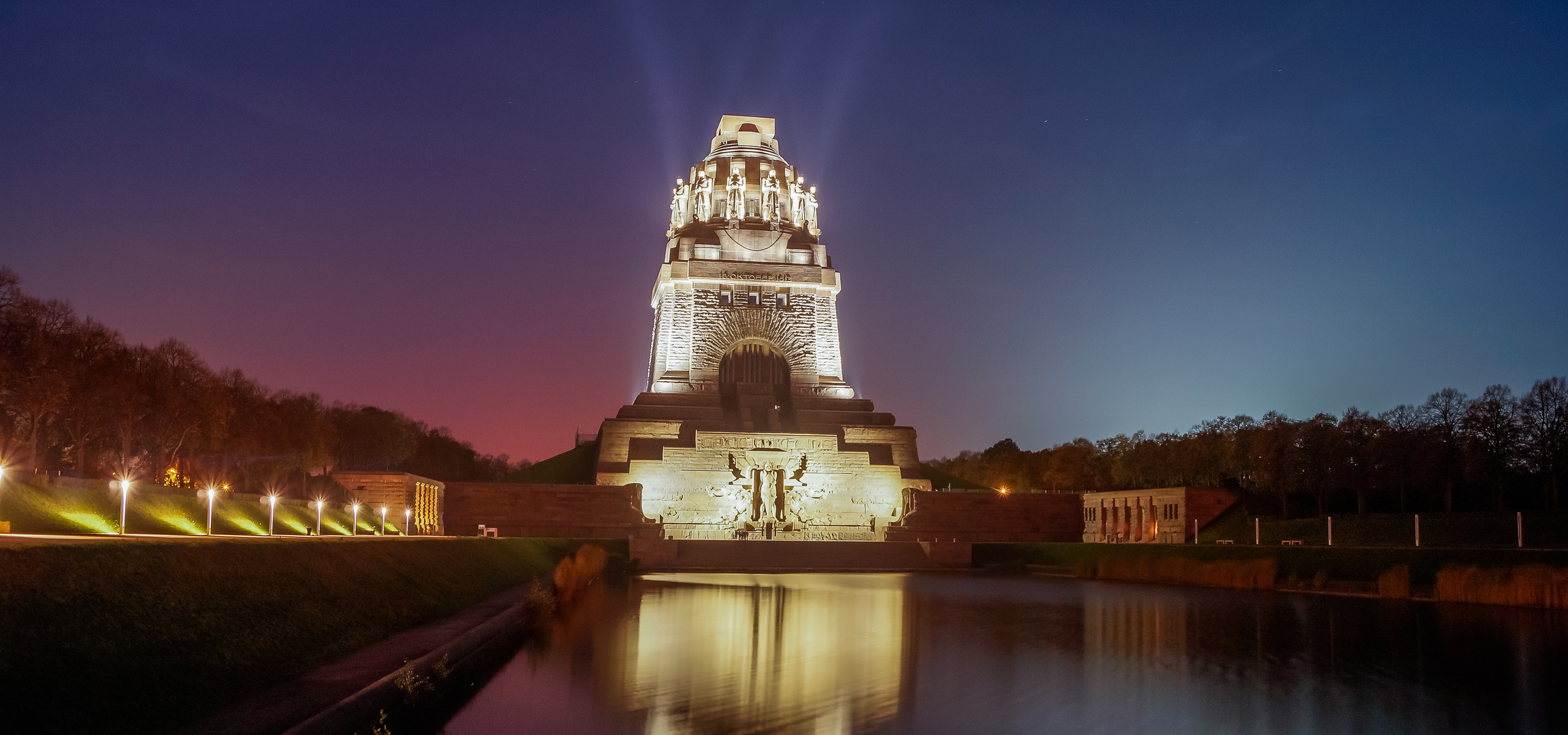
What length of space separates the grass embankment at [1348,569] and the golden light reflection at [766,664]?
7200 millimetres

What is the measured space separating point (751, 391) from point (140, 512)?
28175 millimetres

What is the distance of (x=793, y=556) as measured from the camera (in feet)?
101

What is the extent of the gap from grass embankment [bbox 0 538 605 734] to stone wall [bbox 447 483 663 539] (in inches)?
885

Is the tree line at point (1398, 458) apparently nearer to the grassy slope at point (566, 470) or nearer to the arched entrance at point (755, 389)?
the arched entrance at point (755, 389)

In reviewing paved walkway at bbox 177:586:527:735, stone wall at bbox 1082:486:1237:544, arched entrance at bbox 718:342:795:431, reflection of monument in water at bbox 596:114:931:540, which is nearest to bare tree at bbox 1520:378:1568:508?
stone wall at bbox 1082:486:1237:544

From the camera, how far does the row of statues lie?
50125 mm

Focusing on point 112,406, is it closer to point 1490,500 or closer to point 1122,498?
point 1122,498

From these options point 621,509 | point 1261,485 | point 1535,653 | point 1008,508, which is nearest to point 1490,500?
point 1261,485

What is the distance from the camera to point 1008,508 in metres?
36.3

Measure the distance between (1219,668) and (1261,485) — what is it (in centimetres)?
2603

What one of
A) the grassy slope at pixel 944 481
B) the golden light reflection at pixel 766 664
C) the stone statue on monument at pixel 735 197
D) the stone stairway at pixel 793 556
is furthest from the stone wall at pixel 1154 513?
the stone statue on monument at pixel 735 197

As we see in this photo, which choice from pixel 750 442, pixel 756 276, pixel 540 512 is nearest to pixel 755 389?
pixel 756 276

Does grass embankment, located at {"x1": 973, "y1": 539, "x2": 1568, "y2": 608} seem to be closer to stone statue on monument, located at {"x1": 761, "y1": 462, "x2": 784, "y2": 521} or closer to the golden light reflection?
the golden light reflection

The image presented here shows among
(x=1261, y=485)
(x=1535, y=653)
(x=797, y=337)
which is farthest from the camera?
(x=797, y=337)
